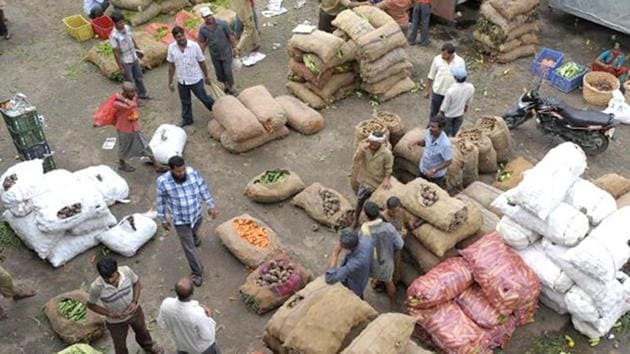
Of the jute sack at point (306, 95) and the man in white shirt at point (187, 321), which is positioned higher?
the man in white shirt at point (187, 321)

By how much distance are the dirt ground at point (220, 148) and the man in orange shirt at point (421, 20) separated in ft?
0.77

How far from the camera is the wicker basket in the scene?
33.8 ft

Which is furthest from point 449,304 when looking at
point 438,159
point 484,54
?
point 484,54

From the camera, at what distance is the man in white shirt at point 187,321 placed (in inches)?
220

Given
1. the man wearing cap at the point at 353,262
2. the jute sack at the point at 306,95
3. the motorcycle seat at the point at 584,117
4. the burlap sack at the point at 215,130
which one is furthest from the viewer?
the jute sack at the point at 306,95

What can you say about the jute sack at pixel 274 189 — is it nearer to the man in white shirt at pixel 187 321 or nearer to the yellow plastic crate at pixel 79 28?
the man in white shirt at pixel 187 321

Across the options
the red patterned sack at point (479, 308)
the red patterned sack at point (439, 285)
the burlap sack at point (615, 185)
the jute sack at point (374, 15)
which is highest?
the jute sack at point (374, 15)

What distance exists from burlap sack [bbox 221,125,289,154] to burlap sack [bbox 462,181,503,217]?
307 centimetres

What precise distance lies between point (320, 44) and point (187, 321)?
546 cm

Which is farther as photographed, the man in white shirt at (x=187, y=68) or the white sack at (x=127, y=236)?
the man in white shirt at (x=187, y=68)

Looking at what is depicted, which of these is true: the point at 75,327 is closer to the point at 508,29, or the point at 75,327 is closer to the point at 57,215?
the point at 57,215

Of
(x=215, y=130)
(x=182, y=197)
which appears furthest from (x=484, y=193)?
(x=215, y=130)

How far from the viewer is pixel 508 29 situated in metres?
11.1

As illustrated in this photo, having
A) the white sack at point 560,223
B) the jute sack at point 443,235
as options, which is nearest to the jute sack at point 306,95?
the jute sack at point 443,235
